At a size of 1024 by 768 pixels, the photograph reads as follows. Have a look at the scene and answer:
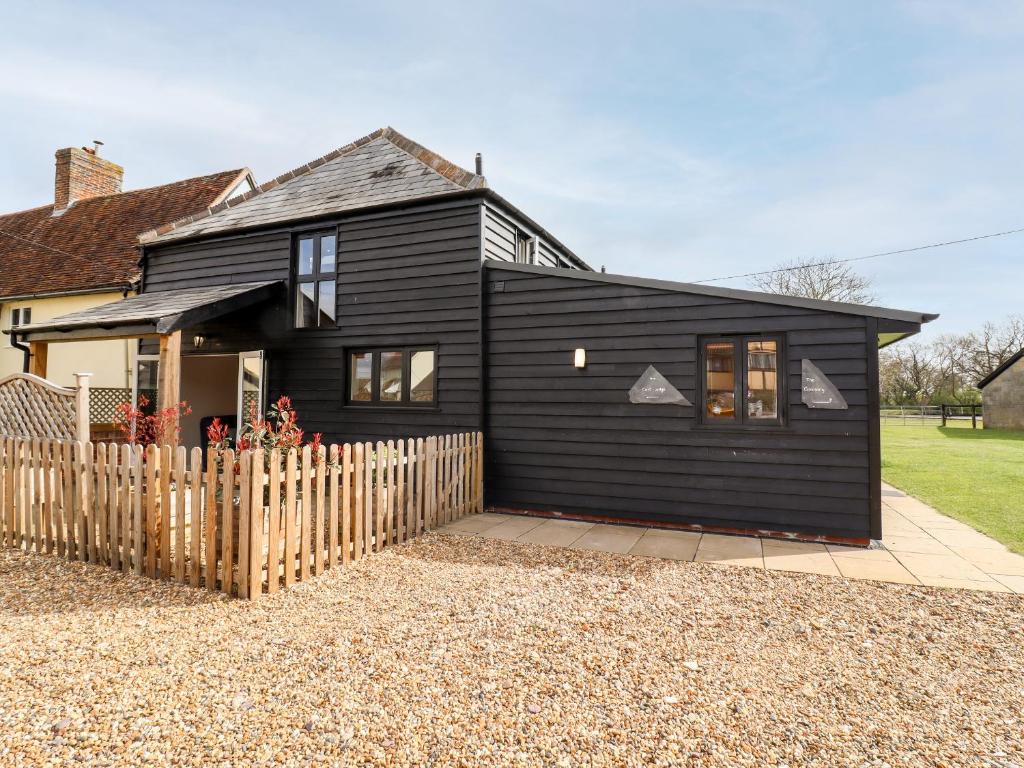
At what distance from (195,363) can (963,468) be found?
18217 mm

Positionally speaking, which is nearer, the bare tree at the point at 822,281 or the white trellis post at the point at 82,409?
the white trellis post at the point at 82,409

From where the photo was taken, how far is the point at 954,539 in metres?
5.96

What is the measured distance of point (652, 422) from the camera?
6.64m

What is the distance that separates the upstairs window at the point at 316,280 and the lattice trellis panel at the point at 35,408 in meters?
3.67

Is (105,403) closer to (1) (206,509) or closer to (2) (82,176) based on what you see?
(1) (206,509)

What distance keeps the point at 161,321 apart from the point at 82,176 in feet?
50.2

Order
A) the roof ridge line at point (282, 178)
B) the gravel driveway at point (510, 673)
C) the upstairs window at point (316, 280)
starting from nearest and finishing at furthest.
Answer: the gravel driveway at point (510, 673) → the upstairs window at point (316, 280) → the roof ridge line at point (282, 178)

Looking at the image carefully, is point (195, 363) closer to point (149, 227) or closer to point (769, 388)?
point (149, 227)

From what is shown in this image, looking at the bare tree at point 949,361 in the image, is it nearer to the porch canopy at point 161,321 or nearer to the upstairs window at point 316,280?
the upstairs window at point 316,280

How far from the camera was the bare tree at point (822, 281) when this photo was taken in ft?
75.4

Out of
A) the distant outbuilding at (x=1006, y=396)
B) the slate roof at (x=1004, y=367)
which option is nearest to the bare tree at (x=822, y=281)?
the slate roof at (x=1004, y=367)

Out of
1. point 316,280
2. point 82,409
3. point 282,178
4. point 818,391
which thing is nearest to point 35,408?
point 82,409

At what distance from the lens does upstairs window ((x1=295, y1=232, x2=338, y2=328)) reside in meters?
8.68

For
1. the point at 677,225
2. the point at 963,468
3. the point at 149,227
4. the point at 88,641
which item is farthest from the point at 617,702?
the point at 677,225
